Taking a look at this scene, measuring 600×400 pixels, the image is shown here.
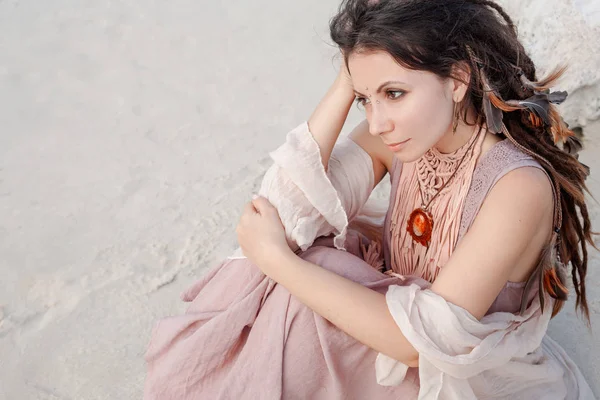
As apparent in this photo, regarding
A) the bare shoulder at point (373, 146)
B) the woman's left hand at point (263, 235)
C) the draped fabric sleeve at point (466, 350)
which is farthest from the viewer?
the bare shoulder at point (373, 146)

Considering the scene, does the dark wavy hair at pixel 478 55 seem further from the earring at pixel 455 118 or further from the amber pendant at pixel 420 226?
the amber pendant at pixel 420 226

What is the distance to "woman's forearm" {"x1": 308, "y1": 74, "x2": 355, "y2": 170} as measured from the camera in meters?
1.94

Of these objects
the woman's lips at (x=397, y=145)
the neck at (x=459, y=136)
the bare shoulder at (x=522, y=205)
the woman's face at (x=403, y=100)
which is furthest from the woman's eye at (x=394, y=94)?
the bare shoulder at (x=522, y=205)

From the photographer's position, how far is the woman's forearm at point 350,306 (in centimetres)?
161

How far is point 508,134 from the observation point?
171 cm

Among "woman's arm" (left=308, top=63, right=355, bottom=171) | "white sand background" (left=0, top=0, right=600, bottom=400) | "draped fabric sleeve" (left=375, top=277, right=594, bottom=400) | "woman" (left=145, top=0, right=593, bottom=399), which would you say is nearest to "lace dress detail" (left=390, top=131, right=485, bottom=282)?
"woman" (left=145, top=0, right=593, bottom=399)

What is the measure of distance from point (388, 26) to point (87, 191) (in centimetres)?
208

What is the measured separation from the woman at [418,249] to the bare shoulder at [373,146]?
0.16m

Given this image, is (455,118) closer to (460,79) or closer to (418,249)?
(460,79)

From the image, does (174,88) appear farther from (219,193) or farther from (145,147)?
(219,193)

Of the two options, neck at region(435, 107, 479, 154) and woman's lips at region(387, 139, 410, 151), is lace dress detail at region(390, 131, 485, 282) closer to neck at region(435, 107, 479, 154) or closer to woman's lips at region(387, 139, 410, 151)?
neck at region(435, 107, 479, 154)

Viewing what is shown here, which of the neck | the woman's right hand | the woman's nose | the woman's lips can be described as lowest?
the neck

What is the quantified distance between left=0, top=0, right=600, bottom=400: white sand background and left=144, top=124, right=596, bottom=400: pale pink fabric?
57cm

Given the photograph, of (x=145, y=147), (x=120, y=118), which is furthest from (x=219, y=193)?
(x=120, y=118)
